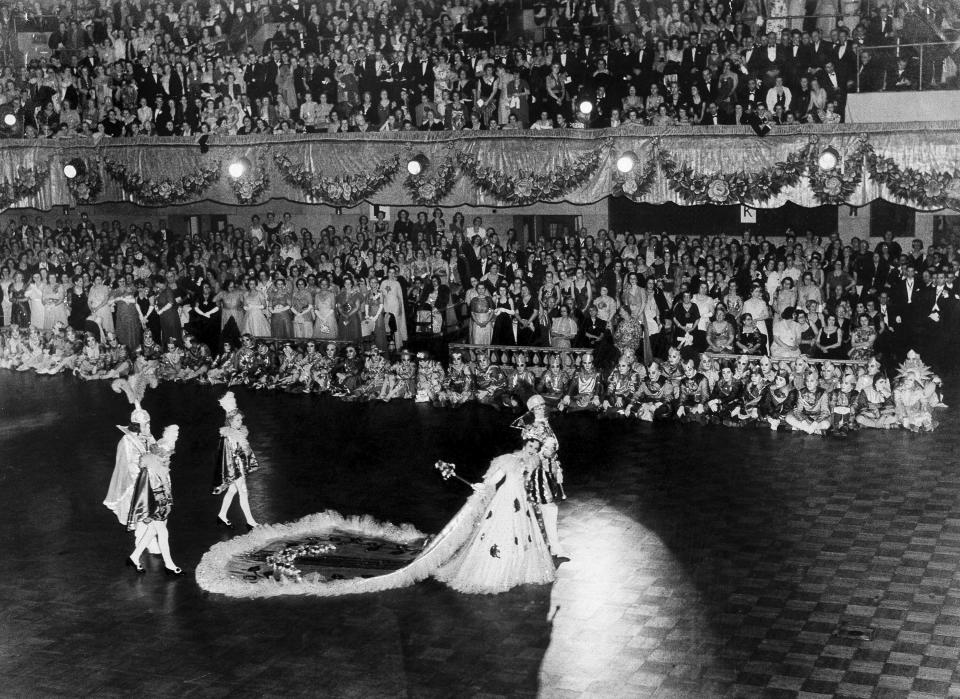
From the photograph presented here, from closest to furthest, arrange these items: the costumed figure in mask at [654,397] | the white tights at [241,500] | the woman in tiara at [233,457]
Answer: the woman in tiara at [233,457], the white tights at [241,500], the costumed figure in mask at [654,397]

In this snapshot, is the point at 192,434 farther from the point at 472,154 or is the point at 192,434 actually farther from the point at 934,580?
the point at 934,580

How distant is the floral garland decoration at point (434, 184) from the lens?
73.6 feet

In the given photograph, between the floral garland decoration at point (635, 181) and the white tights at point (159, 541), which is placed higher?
the floral garland decoration at point (635, 181)

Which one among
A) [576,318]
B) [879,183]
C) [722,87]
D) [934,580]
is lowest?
[934,580]

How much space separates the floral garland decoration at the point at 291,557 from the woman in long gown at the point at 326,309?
29.8 feet

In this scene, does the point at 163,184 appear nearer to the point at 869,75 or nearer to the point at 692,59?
the point at 692,59

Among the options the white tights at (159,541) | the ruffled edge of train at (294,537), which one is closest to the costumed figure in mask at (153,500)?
the white tights at (159,541)

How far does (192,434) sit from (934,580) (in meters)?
10.5

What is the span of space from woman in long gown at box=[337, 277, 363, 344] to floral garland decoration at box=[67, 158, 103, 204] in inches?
289

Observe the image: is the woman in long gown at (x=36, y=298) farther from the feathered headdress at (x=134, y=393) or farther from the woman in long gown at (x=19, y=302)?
the feathered headdress at (x=134, y=393)

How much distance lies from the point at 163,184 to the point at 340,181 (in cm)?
415

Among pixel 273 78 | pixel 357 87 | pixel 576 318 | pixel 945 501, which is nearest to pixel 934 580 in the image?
pixel 945 501

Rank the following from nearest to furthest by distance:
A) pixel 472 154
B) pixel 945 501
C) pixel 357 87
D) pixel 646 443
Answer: pixel 945 501, pixel 646 443, pixel 472 154, pixel 357 87

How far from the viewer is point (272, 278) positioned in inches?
880
